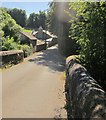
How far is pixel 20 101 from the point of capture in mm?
11594

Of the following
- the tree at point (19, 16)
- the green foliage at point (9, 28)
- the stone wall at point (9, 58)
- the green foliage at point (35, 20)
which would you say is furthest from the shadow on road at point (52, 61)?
the green foliage at point (35, 20)

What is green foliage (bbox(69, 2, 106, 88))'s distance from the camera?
12.0m

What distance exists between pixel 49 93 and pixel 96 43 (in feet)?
11.6

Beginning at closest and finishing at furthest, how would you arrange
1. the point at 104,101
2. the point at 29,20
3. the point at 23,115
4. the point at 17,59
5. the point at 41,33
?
the point at 104,101, the point at 23,115, the point at 17,59, the point at 41,33, the point at 29,20

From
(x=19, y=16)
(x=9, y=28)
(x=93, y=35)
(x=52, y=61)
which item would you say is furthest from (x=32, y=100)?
(x=19, y=16)

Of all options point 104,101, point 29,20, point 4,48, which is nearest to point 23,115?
point 104,101

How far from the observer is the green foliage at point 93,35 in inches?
472

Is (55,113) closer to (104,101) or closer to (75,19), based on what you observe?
(104,101)

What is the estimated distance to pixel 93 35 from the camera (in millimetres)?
12227

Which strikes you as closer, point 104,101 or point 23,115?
point 104,101

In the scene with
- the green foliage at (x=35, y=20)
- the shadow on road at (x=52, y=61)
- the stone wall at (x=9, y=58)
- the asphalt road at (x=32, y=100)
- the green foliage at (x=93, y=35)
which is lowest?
the shadow on road at (x=52, y=61)

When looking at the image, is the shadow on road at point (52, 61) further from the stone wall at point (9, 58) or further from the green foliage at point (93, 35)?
the green foliage at point (93, 35)

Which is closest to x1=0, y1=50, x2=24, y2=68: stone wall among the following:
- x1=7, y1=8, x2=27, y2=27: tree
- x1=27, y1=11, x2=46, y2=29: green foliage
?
x1=7, y1=8, x2=27, y2=27: tree

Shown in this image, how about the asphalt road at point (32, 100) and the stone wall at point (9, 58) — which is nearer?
the asphalt road at point (32, 100)
